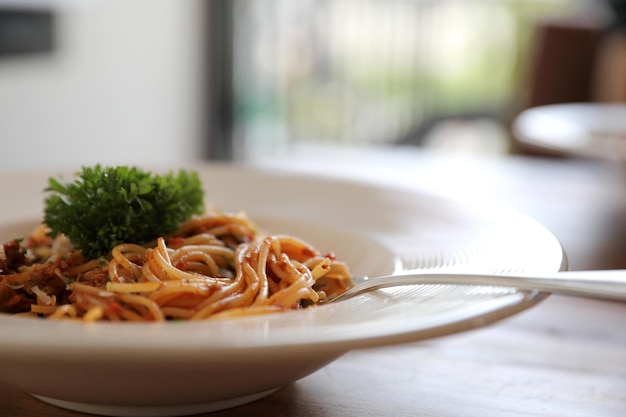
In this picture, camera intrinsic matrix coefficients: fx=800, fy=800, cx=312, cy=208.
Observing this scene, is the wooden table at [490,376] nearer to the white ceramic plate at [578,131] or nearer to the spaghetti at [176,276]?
the spaghetti at [176,276]

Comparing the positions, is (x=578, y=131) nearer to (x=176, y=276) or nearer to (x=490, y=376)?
(x=490, y=376)

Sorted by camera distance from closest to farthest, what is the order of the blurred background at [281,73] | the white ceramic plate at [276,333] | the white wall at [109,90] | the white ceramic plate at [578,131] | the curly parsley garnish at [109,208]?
the white ceramic plate at [276,333], the curly parsley garnish at [109,208], the white ceramic plate at [578,131], the white wall at [109,90], the blurred background at [281,73]

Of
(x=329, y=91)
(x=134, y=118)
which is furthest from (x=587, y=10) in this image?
(x=134, y=118)

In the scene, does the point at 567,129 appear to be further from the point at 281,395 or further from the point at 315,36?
the point at 315,36

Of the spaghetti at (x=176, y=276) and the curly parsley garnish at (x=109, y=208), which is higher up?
the curly parsley garnish at (x=109, y=208)

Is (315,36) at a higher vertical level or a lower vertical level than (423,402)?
higher

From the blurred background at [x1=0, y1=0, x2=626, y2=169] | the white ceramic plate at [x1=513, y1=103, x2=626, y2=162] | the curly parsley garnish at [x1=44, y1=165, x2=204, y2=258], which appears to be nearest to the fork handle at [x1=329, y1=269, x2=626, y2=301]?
the curly parsley garnish at [x1=44, y1=165, x2=204, y2=258]

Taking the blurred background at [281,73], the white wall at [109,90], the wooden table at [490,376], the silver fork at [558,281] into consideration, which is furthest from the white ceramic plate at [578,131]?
the white wall at [109,90]
